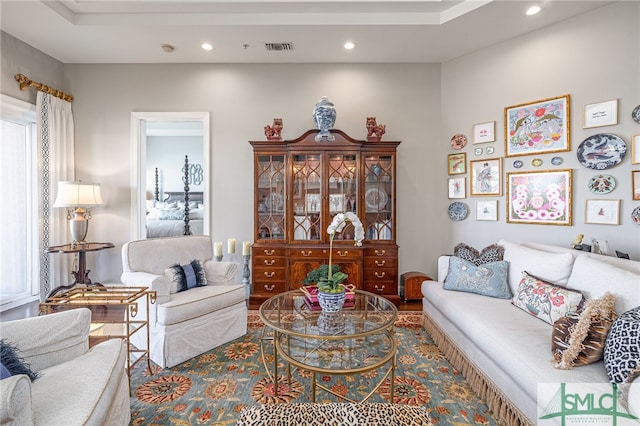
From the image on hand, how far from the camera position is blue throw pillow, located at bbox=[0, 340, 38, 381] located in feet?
3.96

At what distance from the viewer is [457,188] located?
3.65 m

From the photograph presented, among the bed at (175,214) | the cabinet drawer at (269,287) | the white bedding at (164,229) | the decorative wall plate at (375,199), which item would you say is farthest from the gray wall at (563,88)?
the white bedding at (164,229)

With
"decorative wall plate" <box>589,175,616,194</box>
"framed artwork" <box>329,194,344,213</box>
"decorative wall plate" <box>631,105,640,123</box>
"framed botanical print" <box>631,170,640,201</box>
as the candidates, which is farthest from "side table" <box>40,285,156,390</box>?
"decorative wall plate" <box>631,105,640,123</box>

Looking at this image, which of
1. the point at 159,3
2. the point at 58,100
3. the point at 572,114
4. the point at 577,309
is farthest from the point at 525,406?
the point at 58,100

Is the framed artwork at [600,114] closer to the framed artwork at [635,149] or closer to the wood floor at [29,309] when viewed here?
the framed artwork at [635,149]

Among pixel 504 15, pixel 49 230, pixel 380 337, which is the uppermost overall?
pixel 504 15

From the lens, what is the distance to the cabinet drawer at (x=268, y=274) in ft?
11.2

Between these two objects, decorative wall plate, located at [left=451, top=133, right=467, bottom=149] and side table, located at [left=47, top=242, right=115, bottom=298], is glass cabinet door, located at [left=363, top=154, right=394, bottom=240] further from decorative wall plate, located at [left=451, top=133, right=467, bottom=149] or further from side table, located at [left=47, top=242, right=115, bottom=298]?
side table, located at [left=47, top=242, right=115, bottom=298]

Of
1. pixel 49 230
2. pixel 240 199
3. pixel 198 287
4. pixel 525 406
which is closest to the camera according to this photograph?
pixel 525 406

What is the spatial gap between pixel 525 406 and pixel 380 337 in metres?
0.83

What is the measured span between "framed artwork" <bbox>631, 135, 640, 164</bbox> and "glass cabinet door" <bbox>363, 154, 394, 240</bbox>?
2.13 metres

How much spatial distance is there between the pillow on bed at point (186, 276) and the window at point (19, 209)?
215 centimetres

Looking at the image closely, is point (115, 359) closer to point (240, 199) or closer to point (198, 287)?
point (198, 287)

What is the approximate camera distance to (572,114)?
287cm
